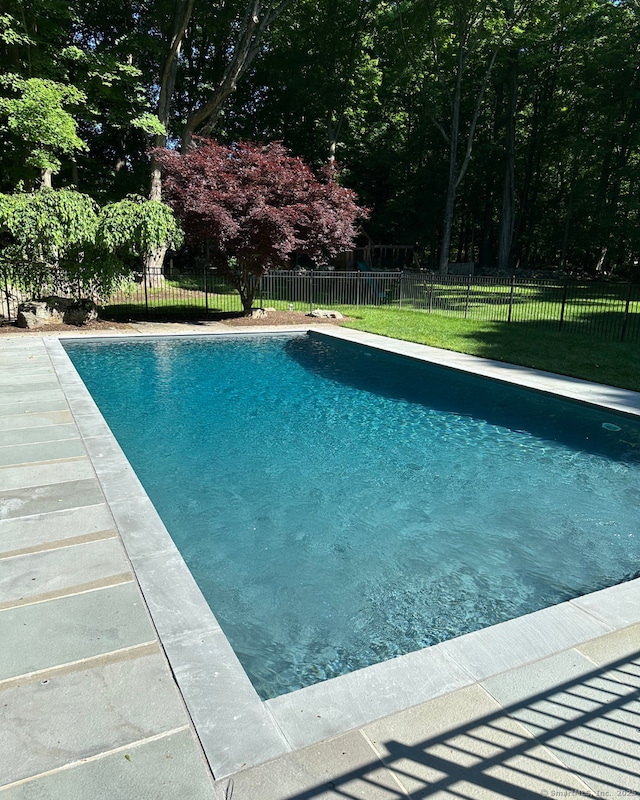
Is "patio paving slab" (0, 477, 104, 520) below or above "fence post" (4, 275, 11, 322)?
below

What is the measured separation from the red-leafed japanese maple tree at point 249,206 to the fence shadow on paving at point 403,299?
1.79 metres

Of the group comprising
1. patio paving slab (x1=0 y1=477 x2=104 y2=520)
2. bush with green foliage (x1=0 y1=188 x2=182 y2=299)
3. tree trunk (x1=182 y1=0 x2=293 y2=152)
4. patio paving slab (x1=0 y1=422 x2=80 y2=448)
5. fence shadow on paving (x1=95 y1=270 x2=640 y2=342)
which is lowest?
patio paving slab (x1=0 y1=477 x2=104 y2=520)

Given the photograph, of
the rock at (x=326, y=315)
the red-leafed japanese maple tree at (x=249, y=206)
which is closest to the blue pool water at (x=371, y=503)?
the red-leafed japanese maple tree at (x=249, y=206)

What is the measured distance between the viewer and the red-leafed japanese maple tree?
45.5ft

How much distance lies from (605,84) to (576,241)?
30.9ft

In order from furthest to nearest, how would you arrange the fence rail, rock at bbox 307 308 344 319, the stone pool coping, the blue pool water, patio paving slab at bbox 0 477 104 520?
rock at bbox 307 308 344 319, the fence rail, patio paving slab at bbox 0 477 104 520, the blue pool water, the stone pool coping

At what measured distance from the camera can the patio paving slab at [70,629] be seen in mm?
2293

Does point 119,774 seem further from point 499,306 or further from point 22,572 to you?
point 499,306

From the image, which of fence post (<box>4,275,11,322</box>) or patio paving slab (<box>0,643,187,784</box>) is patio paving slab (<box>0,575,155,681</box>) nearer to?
patio paving slab (<box>0,643,187,784</box>)

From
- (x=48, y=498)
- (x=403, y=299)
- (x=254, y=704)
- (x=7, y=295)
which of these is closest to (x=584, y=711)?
(x=254, y=704)

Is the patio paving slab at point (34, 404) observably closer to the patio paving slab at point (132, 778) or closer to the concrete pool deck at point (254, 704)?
the concrete pool deck at point (254, 704)

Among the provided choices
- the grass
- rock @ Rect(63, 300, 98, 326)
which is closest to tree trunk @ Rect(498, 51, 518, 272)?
the grass

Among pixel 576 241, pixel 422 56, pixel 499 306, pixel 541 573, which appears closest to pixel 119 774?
pixel 541 573

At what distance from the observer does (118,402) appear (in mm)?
7812
